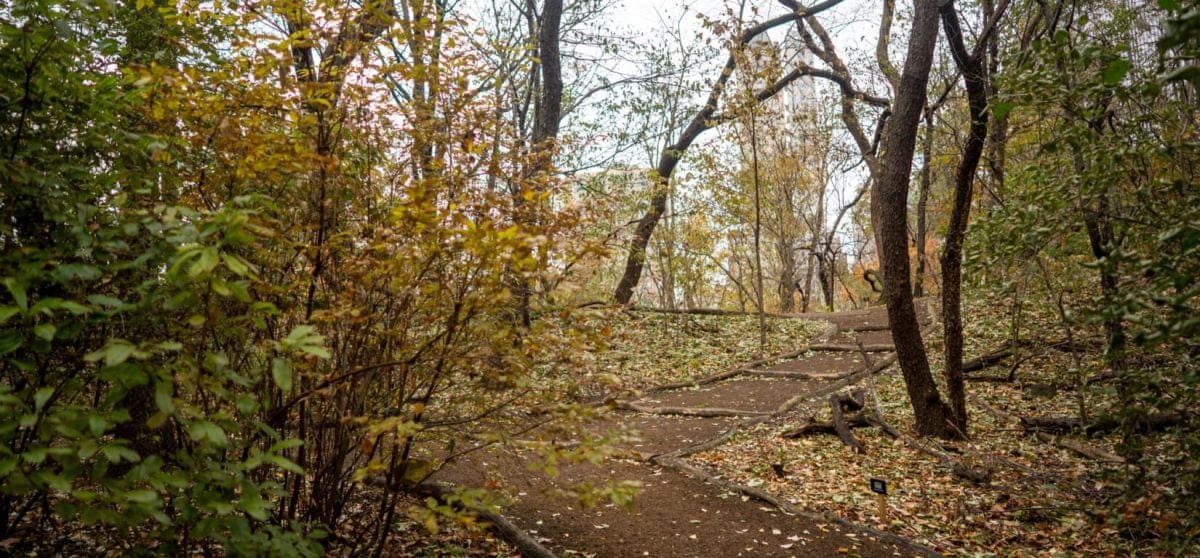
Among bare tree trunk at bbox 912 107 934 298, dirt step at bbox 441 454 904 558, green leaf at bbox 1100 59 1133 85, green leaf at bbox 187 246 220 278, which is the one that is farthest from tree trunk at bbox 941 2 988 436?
green leaf at bbox 187 246 220 278

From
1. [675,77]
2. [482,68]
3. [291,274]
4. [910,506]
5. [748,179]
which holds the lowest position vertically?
[910,506]

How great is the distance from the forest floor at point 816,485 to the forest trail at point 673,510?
0.01 meters

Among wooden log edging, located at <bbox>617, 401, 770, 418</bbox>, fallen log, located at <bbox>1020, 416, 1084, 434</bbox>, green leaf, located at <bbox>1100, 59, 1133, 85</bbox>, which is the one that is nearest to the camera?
green leaf, located at <bbox>1100, 59, 1133, 85</bbox>

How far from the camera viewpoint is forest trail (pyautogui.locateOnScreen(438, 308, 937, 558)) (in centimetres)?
469

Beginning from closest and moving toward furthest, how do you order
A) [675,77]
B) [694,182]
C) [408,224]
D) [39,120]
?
[39,120]
[408,224]
[675,77]
[694,182]

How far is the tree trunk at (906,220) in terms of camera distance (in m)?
6.49

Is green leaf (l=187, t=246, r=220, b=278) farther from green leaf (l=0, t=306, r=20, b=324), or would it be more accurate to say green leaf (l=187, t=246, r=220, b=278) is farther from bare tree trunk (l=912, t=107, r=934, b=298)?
bare tree trunk (l=912, t=107, r=934, b=298)

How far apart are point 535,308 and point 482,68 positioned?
145 centimetres

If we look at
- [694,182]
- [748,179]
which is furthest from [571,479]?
[694,182]

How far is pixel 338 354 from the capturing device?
9.87ft

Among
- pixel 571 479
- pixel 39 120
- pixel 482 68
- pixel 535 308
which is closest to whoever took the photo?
pixel 39 120

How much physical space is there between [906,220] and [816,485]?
2.75 meters

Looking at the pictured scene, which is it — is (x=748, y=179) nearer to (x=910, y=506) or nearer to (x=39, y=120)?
(x=910, y=506)

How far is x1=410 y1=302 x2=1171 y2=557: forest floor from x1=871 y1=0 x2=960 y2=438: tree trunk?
37cm
